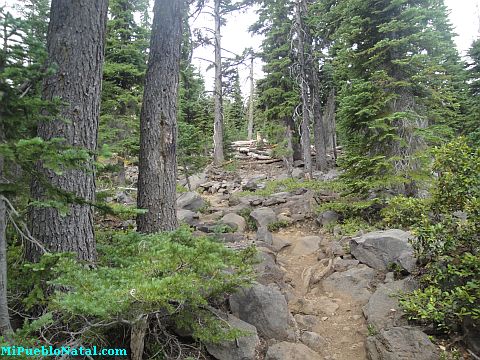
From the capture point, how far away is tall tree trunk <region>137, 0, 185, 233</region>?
202 inches

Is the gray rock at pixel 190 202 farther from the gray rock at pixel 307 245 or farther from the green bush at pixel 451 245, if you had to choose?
the green bush at pixel 451 245

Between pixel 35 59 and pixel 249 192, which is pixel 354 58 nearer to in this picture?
pixel 249 192

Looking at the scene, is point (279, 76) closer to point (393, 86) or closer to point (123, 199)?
point (393, 86)

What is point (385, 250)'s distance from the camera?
6.06 metres

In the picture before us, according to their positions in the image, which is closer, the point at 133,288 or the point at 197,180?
the point at 133,288

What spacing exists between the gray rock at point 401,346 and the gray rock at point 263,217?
5.38m

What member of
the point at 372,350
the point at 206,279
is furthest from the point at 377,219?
the point at 206,279

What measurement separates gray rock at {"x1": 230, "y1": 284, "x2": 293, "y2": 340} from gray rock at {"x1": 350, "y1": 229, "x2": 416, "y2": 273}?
236cm

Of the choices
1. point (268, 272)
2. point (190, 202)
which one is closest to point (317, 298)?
point (268, 272)

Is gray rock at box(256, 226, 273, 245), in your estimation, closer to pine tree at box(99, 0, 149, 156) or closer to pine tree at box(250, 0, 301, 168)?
pine tree at box(99, 0, 149, 156)

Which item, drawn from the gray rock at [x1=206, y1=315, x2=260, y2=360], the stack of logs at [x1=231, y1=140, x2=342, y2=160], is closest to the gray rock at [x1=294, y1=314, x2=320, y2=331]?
the gray rock at [x1=206, y1=315, x2=260, y2=360]

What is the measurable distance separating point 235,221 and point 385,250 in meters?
4.48

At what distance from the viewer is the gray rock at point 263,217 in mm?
9453

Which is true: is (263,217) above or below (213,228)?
below
